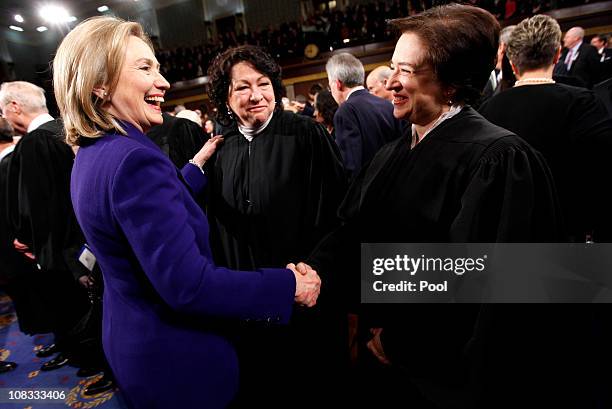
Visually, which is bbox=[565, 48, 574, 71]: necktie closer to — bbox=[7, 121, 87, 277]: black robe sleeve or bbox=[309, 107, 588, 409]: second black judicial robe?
bbox=[309, 107, 588, 409]: second black judicial robe

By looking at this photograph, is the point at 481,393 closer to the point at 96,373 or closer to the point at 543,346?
the point at 543,346

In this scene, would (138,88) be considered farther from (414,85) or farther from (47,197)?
(47,197)

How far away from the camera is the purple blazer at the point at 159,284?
85cm

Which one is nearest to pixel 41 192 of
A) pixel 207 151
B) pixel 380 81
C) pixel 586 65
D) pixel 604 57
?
pixel 207 151

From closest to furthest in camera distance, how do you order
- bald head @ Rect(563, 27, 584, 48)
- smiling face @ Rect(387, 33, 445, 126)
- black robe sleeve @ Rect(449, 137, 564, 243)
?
black robe sleeve @ Rect(449, 137, 564, 243), smiling face @ Rect(387, 33, 445, 126), bald head @ Rect(563, 27, 584, 48)

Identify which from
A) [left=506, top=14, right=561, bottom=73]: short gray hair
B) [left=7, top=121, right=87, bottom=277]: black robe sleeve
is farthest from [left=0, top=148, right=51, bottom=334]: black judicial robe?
[left=506, top=14, right=561, bottom=73]: short gray hair

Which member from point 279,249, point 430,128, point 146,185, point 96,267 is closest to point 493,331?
point 430,128

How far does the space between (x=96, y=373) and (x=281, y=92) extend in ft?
8.29

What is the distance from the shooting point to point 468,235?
39.5 inches

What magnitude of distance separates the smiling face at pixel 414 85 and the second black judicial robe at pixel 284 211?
801 millimetres

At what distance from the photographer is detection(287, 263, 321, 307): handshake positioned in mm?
1193

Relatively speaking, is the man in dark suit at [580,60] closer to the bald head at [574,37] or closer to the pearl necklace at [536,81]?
the bald head at [574,37]

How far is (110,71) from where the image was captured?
970 millimetres

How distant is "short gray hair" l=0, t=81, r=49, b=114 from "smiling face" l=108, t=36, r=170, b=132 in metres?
2.38
